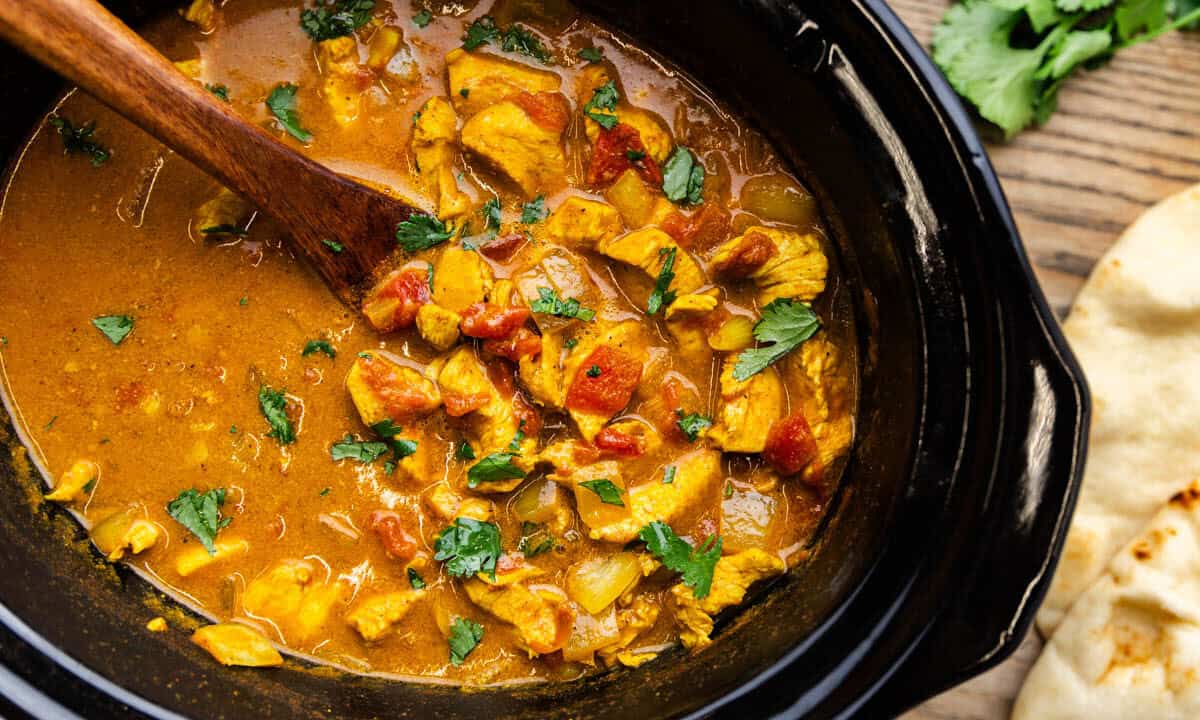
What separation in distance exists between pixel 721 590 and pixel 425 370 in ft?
4.00

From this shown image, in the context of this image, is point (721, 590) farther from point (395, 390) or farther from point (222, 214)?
point (222, 214)

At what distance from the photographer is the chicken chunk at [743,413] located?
3.03m

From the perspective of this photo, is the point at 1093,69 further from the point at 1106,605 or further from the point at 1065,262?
→ the point at 1106,605

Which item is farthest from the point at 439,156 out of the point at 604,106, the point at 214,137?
the point at 214,137

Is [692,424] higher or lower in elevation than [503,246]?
lower

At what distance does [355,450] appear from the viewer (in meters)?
3.03

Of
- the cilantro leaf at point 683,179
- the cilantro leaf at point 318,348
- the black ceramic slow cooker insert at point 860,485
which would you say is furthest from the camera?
the cilantro leaf at point 683,179

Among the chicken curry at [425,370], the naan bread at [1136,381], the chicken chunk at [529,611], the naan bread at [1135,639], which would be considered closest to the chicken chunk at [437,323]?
the chicken curry at [425,370]

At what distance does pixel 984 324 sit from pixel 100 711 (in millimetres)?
2741

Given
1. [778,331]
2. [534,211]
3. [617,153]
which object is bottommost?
[778,331]

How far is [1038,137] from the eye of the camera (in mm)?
3455

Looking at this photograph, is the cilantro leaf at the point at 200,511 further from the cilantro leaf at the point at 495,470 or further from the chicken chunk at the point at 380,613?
the cilantro leaf at the point at 495,470

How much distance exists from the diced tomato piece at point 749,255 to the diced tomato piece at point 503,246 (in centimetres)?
68

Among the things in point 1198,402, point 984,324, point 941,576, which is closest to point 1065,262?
point 1198,402
